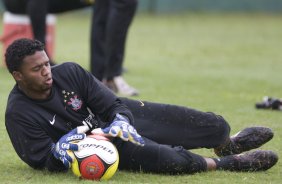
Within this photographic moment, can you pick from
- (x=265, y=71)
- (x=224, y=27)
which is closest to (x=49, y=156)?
(x=265, y=71)

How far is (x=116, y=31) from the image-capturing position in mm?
8438

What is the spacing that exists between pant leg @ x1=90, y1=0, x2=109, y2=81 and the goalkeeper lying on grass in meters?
3.46

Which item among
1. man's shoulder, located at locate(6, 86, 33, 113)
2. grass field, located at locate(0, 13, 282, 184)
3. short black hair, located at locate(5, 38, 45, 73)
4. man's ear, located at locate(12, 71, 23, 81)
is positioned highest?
short black hair, located at locate(5, 38, 45, 73)

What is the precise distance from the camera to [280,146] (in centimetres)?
597

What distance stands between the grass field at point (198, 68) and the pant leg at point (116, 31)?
0.48 metres

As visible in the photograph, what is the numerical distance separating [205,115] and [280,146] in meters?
0.91

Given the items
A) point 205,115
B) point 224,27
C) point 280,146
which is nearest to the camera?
point 205,115

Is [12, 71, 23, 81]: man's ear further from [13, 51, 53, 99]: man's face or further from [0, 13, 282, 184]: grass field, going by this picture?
[0, 13, 282, 184]: grass field

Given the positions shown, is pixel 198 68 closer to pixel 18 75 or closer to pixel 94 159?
pixel 18 75

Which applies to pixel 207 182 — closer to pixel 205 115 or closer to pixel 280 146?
pixel 205 115

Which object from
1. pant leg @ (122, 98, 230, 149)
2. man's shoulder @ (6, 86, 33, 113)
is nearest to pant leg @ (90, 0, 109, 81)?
pant leg @ (122, 98, 230, 149)

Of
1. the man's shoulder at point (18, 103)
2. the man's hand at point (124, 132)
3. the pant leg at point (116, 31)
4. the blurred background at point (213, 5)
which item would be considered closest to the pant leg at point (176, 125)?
the man's hand at point (124, 132)

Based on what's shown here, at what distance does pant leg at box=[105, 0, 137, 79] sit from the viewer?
329 inches

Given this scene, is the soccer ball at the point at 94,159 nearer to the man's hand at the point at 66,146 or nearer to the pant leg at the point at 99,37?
the man's hand at the point at 66,146
